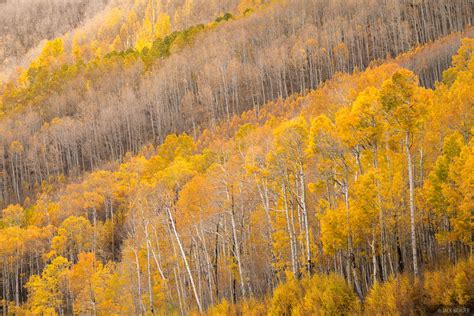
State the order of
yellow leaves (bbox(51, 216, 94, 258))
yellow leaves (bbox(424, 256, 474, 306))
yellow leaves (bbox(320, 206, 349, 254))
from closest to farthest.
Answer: yellow leaves (bbox(424, 256, 474, 306)) → yellow leaves (bbox(320, 206, 349, 254)) → yellow leaves (bbox(51, 216, 94, 258))

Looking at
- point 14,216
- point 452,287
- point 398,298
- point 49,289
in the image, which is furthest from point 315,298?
point 14,216

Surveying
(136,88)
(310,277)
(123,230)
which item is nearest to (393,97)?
(310,277)

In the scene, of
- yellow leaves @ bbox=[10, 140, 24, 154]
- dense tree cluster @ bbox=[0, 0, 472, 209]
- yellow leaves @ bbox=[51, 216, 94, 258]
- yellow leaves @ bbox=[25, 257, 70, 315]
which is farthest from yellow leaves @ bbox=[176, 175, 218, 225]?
yellow leaves @ bbox=[10, 140, 24, 154]

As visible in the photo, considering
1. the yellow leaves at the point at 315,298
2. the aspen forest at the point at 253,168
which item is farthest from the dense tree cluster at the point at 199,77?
the yellow leaves at the point at 315,298

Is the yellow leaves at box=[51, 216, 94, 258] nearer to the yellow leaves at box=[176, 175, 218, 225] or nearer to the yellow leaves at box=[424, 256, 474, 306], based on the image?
the yellow leaves at box=[176, 175, 218, 225]

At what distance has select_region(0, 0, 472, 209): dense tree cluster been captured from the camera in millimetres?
83500

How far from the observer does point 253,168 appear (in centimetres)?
2761

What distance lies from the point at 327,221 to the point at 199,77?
76947 millimetres

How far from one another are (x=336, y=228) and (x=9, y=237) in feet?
142

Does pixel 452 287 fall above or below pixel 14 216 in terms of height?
below

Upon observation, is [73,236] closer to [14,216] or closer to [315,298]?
[14,216]

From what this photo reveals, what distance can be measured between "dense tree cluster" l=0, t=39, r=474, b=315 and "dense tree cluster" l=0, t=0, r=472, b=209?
3332 cm

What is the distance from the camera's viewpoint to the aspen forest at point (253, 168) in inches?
936

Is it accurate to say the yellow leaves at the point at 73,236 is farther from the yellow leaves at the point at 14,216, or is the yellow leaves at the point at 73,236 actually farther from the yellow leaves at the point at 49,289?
the yellow leaves at the point at 14,216
